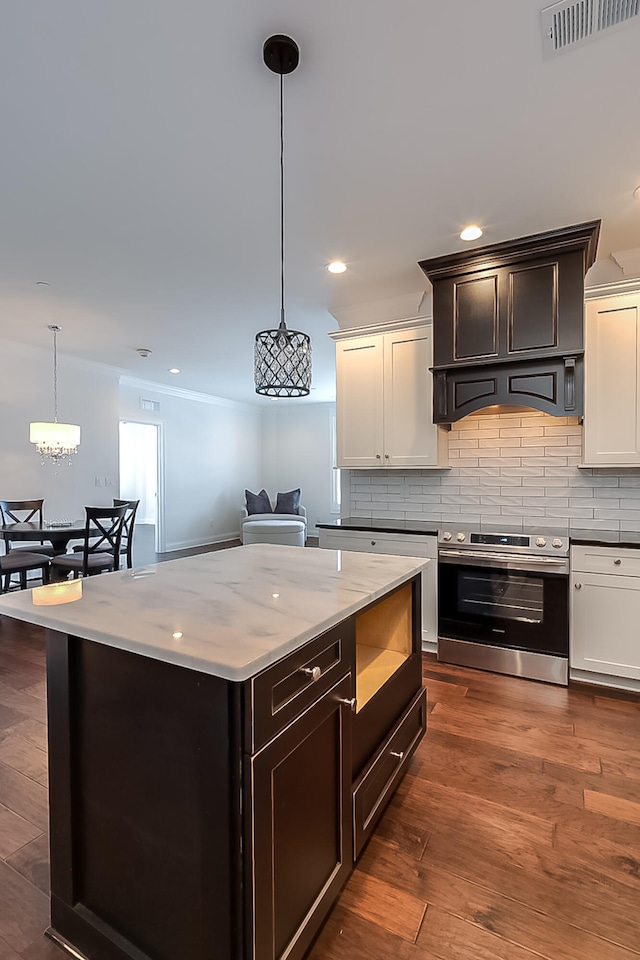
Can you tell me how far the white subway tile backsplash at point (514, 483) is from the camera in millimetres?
3236

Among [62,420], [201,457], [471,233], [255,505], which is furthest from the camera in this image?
[255,505]

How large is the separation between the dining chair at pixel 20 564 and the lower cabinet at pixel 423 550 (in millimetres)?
2889

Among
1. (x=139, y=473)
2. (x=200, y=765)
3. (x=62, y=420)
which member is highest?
(x=62, y=420)

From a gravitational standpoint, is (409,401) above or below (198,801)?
above

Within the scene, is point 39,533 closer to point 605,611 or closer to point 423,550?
point 423,550

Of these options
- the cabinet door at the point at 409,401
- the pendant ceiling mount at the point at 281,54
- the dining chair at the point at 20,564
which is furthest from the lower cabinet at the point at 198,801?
the dining chair at the point at 20,564

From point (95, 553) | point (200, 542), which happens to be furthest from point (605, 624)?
point (200, 542)

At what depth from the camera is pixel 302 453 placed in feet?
Result: 31.0

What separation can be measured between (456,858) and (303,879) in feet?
2.37

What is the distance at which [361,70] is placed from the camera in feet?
5.41

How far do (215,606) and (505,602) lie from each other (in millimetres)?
2305

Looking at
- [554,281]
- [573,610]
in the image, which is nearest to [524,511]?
[573,610]

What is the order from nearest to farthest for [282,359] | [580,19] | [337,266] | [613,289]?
[580,19], [282,359], [613,289], [337,266]

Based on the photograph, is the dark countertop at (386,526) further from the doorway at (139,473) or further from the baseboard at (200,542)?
the doorway at (139,473)
